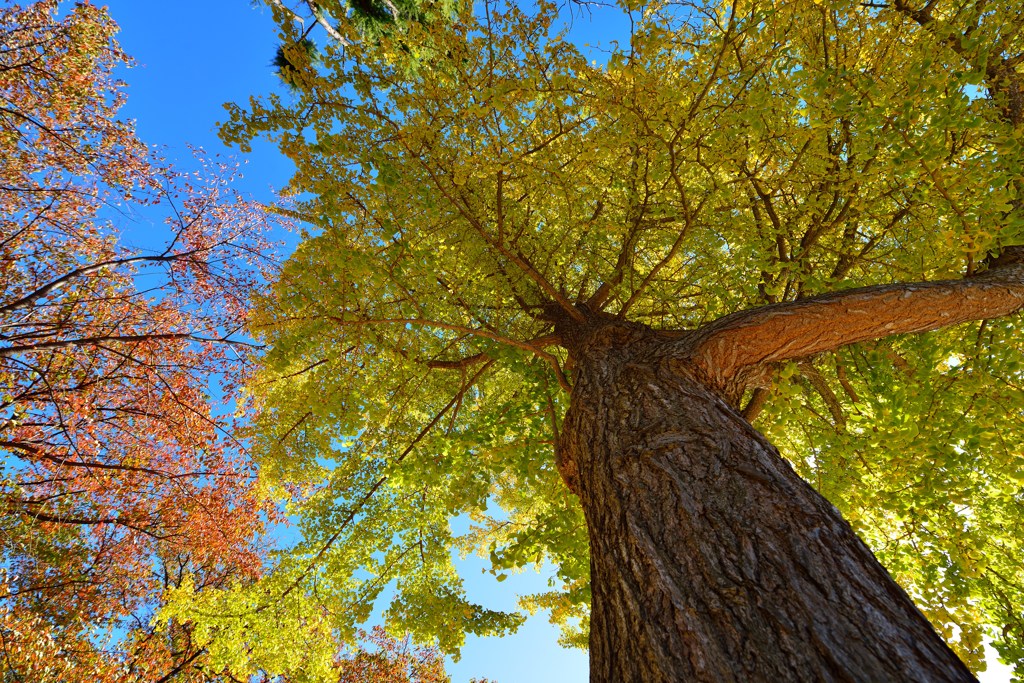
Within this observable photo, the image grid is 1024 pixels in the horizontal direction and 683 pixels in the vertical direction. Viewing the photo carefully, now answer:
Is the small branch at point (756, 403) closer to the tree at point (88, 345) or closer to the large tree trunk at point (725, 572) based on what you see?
the large tree trunk at point (725, 572)

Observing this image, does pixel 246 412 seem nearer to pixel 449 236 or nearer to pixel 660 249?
pixel 449 236

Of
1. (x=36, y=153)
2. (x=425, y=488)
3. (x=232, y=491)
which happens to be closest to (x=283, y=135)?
(x=425, y=488)

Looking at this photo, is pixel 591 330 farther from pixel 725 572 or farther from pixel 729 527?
pixel 725 572

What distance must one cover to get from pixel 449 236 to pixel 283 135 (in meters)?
1.83

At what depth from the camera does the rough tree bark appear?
4.17 feet

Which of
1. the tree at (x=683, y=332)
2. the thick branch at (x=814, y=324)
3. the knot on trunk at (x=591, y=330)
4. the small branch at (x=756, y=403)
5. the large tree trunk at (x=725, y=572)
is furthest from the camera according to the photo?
the small branch at (x=756, y=403)

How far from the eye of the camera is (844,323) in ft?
9.98

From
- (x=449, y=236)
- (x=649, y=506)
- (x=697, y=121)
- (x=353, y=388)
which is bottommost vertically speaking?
(x=649, y=506)

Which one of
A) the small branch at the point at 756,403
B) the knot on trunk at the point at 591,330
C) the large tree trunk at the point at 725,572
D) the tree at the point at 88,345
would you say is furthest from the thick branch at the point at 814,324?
the tree at the point at 88,345

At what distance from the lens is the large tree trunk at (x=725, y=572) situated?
124 centimetres

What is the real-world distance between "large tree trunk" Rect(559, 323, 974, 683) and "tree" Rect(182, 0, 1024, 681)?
0.01 meters

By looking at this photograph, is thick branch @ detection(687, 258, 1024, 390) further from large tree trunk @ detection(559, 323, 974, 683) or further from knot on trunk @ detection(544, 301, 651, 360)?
knot on trunk @ detection(544, 301, 651, 360)

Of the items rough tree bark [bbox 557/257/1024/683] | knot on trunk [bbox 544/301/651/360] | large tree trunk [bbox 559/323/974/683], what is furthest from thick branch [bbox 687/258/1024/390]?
knot on trunk [bbox 544/301/651/360]

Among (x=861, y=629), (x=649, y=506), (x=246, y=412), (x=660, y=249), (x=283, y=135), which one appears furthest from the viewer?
(x=246, y=412)
